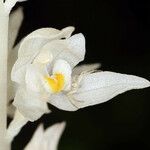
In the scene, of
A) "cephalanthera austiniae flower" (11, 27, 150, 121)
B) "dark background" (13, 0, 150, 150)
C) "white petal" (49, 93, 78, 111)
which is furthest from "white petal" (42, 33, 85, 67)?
"dark background" (13, 0, 150, 150)

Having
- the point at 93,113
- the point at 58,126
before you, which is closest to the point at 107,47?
the point at 93,113

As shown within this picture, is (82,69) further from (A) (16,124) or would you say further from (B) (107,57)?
(B) (107,57)

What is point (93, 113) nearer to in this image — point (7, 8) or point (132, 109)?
point (132, 109)

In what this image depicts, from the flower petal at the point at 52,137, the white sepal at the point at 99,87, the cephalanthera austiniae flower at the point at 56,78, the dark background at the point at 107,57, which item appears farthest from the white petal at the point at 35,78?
the dark background at the point at 107,57

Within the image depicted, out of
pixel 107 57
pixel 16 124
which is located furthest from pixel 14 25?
pixel 107 57

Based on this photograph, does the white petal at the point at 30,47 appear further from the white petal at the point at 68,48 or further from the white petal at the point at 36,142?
the white petal at the point at 36,142

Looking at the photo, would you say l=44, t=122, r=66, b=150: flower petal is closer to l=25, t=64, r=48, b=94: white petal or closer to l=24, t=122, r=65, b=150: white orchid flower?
l=24, t=122, r=65, b=150: white orchid flower
